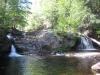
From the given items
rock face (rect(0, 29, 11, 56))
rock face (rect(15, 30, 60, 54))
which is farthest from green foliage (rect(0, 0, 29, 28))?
rock face (rect(15, 30, 60, 54))

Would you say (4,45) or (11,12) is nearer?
(11,12)

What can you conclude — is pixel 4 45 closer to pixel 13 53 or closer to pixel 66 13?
pixel 13 53

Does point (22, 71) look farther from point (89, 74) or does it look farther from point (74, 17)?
point (74, 17)

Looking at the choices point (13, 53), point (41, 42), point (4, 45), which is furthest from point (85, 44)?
point (4, 45)

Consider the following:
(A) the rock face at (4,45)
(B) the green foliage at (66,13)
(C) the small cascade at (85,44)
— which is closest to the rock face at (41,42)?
(A) the rock face at (4,45)

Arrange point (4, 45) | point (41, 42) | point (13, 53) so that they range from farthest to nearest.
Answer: point (41, 42)
point (13, 53)
point (4, 45)

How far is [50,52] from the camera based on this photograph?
3984cm

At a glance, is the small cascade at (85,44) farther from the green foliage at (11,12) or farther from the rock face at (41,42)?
the green foliage at (11,12)

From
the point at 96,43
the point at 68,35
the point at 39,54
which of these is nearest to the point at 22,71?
the point at 39,54

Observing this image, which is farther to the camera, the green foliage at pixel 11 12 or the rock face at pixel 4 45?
the rock face at pixel 4 45

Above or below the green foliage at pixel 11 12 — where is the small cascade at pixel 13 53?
below

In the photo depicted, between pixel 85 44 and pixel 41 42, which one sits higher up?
pixel 41 42

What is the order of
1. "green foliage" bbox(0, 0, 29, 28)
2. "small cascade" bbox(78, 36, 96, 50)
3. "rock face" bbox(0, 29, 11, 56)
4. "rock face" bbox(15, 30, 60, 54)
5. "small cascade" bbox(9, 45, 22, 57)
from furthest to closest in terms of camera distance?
"small cascade" bbox(78, 36, 96, 50) → "rock face" bbox(15, 30, 60, 54) → "small cascade" bbox(9, 45, 22, 57) → "rock face" bbox(0, 29, 11, 56) → "green foliage" bbox(0, 0, 29, 28)

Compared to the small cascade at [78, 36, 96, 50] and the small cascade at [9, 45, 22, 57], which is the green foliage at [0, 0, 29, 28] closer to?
the small cascade at [9, 45, 22, 57]
